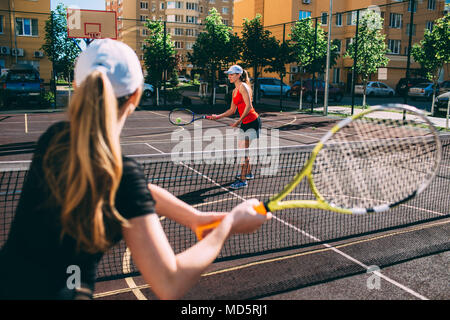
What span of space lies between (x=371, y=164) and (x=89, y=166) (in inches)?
109

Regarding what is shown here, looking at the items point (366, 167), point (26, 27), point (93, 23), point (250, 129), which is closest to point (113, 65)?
point (366, 167)

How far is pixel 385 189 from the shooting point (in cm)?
314

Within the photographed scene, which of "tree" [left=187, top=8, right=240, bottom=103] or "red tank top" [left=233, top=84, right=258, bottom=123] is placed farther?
"tree" [left=187, top=8, right=240, bottom=103]

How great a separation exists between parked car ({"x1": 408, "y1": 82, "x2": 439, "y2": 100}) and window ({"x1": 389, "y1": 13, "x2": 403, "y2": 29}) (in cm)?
1339

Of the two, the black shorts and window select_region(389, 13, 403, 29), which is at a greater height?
window select_region(389, 13, 403, 29)

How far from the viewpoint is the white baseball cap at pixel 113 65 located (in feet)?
5.04

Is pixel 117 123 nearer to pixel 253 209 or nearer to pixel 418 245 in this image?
pixel 253 209

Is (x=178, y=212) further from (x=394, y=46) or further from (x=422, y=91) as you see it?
(x=394, y=46)

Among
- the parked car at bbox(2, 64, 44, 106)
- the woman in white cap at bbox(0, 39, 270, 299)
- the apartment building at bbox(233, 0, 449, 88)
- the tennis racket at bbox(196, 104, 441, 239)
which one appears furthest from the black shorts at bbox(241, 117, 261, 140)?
the apartment building at bbox(233, 0, 449, 88)

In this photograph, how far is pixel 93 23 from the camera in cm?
2292

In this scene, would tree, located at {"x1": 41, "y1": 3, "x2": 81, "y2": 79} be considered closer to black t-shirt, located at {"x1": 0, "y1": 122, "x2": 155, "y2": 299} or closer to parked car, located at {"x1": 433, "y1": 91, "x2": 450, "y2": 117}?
parked car, located at {"x1": 433, "y1": 91, "x2": 450, "y2": 117}

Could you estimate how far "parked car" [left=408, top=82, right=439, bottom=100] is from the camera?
3484cm

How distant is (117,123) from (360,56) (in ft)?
88.3
